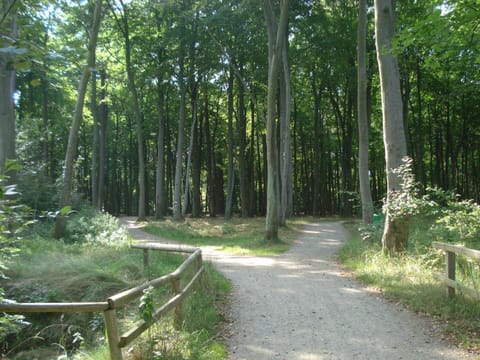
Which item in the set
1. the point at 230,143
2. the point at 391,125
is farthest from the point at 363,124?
the point at 230,143

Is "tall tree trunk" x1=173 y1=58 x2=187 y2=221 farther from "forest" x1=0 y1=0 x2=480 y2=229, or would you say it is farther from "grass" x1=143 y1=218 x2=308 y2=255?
"grass" x1=143 y1=218 x2=308 y2=255

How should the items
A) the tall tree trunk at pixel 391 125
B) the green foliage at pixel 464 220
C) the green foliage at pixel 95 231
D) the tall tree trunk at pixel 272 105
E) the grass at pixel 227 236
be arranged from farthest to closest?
1. the tall tree trunk at pixel 272 105
2. the grass at pixel 227 236
3. the green foliage at pixel 95 231
4. the tall tree trunk at pixel 391 125
5. the green foliage at pixel 464 220

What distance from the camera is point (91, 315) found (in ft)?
23.3

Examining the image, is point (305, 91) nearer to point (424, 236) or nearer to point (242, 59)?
point (242, 59)

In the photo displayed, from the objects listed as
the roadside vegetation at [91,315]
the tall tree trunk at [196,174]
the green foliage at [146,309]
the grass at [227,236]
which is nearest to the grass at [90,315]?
the roadside vegetation at [91,315]

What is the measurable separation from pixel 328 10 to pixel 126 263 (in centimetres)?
2040

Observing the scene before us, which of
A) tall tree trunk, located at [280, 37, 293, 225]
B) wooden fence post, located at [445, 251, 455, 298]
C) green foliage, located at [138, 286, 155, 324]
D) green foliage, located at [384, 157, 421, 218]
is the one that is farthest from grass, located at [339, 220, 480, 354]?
tall tree trunk, located at [280, 37, 293, 225]

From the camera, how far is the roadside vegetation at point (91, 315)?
4.79 meters

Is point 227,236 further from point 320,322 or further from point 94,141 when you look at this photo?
Answer: point 320,322

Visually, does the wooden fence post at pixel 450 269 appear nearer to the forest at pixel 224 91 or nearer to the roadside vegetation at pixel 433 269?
the roadside vegetation at pixel 433 269

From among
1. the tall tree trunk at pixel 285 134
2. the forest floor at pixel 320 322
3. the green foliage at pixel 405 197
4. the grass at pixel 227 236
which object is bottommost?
the forest floor at pixel 320 322

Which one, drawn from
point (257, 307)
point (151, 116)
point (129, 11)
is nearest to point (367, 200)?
point (257, 307)

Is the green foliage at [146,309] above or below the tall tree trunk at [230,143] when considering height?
below

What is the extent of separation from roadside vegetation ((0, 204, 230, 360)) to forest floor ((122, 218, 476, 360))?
0.47m
